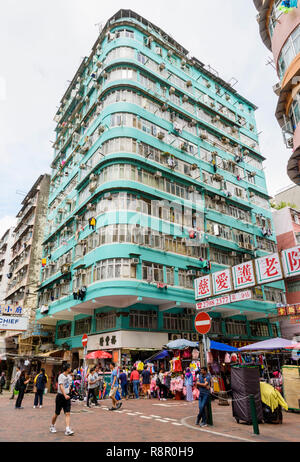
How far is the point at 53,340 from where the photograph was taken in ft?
108

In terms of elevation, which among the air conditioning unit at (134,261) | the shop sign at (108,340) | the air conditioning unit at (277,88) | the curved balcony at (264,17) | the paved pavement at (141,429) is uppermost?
the curved balcony at (264,17)

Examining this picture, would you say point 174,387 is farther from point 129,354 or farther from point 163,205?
point 163,205

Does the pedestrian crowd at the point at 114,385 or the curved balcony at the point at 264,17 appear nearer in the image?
the pedestrian crowd at the point at 114,385

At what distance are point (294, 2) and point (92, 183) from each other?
55.5 ft

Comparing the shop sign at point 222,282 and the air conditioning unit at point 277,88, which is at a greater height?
the air conditioning unit at point 277,88

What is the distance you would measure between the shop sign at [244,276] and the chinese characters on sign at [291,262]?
168cm

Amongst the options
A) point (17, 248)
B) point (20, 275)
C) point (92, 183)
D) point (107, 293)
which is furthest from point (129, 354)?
point (17, 248)

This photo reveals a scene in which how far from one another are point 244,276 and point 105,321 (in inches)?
437

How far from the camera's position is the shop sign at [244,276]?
16458 mm

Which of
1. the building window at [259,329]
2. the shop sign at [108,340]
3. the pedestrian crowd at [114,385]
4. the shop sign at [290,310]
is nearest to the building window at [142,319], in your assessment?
the shop sign at [108,340]

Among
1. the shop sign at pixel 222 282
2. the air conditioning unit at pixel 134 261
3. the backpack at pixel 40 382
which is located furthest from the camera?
the air conditioning unit at pixel 134 261

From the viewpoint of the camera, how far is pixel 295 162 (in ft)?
52.0

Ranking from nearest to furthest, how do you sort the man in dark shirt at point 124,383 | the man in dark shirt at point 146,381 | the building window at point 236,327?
the man in dark shirt at point 124,383 < the man in dark shirt at point 146,381 < the building window at point 236,327

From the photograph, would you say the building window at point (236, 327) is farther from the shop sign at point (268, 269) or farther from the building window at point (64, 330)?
the building window at point (64, 330)
